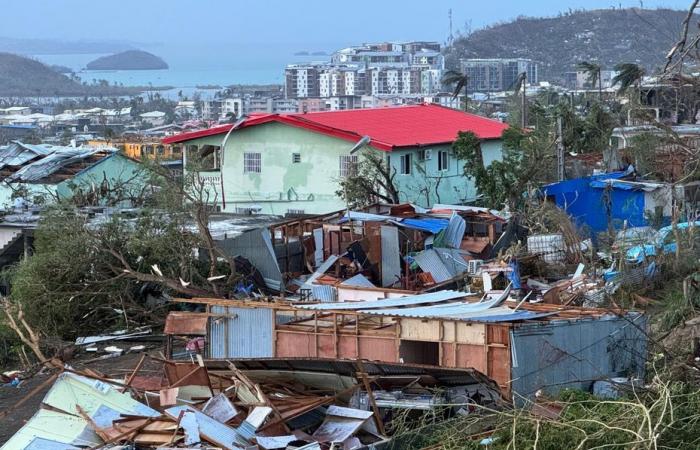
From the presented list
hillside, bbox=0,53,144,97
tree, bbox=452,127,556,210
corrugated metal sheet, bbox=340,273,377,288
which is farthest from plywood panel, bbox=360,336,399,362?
hillside, bbox=0,53,144,97

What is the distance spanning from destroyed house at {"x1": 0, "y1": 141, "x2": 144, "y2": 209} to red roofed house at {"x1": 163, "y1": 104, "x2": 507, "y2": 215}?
1.73 m

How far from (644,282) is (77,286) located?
8.83 meters

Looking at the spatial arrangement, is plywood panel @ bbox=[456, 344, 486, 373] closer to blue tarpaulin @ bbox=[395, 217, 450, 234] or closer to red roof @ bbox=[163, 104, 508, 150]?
blue tarpaulin @ bbox=[395, 217, 450, 234]

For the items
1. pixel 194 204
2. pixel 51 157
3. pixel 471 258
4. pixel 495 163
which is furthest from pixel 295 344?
pixel 51 157

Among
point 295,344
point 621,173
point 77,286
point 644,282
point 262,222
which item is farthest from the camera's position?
point 621,173

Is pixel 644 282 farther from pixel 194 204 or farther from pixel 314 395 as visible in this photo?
pixel 314 395

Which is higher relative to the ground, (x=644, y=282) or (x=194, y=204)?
(x=194, y=204)

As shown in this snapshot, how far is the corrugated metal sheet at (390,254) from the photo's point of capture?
63.4 feet

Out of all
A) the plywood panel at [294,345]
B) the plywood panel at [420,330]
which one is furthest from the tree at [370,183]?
→ the plywood panel at [420,330]

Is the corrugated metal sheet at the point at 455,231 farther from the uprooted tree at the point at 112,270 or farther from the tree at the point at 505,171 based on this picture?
the uprooted tree at the point at 112,270

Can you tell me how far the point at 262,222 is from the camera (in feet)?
75.7

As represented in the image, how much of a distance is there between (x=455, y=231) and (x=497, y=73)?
3791 inches

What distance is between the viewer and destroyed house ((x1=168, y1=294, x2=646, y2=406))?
11773mm

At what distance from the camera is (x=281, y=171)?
88.2 ft
